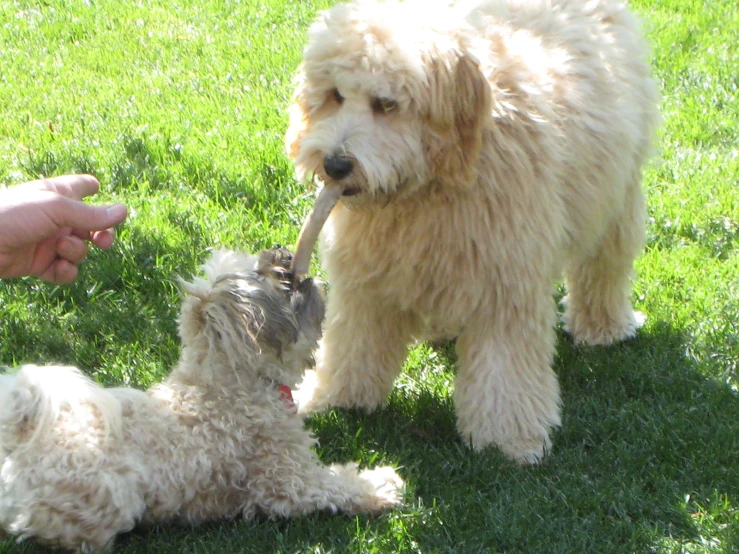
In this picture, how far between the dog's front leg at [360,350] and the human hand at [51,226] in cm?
109

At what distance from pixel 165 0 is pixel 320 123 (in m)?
6.02

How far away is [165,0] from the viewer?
898 cm

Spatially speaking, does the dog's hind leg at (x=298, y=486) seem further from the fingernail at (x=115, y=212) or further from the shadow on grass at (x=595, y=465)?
the fingernail at (x=115, y=212)

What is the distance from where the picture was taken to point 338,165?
342cm

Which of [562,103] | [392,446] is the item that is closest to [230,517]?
[392,446]

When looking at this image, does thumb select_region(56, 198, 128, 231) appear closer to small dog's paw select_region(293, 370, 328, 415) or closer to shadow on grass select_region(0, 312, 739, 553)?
shadow on grass select_region(0, 312, 739, 553)

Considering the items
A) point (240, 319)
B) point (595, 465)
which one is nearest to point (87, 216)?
point (240, 319)

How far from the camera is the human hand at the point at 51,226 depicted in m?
3.24

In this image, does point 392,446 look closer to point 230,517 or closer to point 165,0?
point 230,517

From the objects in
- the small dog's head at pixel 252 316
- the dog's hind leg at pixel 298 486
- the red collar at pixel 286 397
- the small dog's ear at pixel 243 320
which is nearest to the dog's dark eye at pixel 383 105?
the small dog's head at pixel 252 316

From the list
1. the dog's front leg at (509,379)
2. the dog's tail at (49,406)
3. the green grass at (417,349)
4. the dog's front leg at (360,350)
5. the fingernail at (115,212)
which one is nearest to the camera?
the dog's tail at (49,406)

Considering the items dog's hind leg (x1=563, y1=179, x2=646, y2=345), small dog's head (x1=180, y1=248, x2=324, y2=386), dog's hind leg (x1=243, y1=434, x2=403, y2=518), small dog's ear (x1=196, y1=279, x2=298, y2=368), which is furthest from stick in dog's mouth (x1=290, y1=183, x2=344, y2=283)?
dog's hind leg (x1=563, y1=179, x2=646, y2=345)

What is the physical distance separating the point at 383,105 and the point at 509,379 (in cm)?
122

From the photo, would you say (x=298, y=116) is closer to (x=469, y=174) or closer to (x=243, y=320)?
(x=469, y=174)
